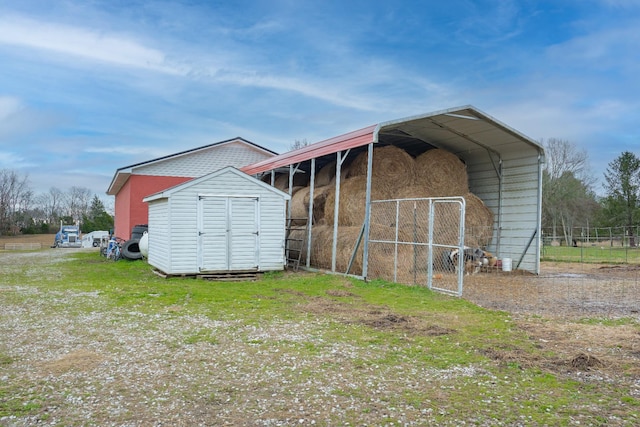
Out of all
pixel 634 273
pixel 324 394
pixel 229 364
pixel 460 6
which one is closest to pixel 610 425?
pixel 324 394

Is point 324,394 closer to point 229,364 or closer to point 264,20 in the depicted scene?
point 229,364

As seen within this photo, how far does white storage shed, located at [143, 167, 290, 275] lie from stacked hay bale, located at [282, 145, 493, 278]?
1.52m

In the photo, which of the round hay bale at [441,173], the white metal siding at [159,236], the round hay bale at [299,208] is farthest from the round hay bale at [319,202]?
the white metal siding at [159,236]

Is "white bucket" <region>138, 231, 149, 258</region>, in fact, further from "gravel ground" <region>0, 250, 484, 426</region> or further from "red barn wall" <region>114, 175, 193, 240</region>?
"gravel ground" <region>0, 250, 484, 426</region>

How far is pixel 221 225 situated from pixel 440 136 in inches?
255

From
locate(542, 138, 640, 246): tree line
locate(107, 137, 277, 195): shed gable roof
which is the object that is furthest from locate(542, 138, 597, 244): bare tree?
locate(107, 137, 277, 195): shed gable roof

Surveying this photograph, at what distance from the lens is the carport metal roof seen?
11500 millimetres

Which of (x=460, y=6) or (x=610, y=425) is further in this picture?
(x=460, y=6)

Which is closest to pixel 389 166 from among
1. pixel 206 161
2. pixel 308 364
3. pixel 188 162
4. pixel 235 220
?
pixel 235 220

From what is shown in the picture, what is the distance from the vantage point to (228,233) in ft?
40.3

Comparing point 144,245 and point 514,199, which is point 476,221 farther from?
point 144,245

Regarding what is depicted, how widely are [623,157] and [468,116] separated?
30.3 meters

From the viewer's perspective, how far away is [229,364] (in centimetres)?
486

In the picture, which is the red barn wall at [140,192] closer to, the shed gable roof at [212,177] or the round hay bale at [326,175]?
the round hay bale at [326,175]
